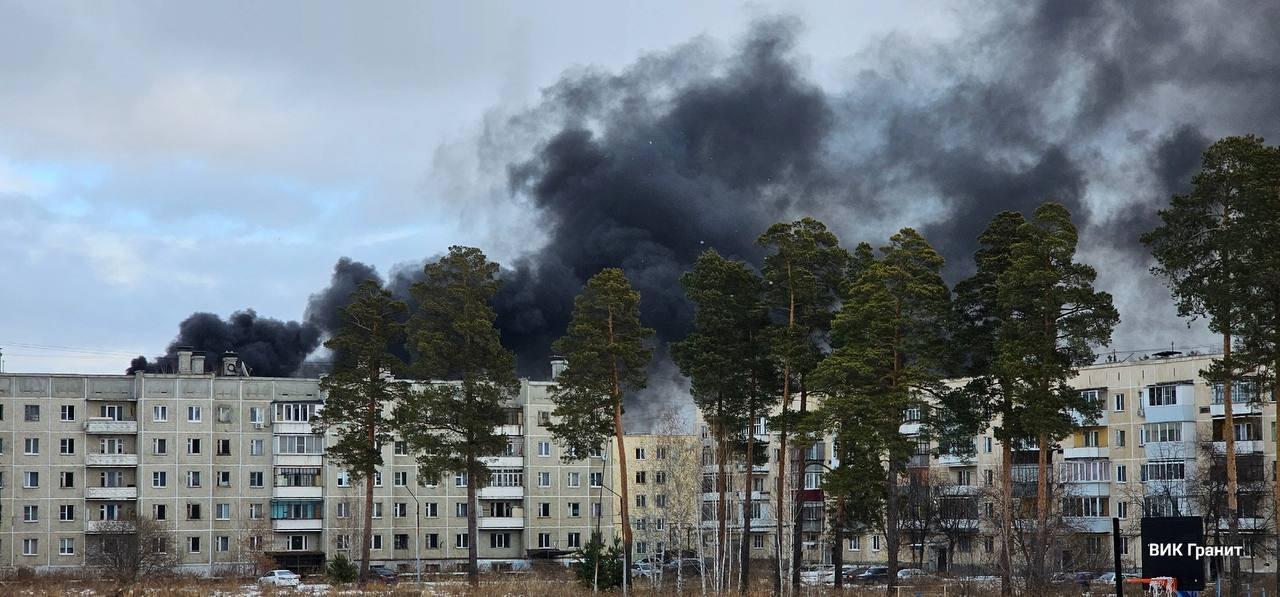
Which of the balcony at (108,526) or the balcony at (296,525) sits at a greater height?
the balcony at (108,526)

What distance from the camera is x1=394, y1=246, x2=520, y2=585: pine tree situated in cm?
7144

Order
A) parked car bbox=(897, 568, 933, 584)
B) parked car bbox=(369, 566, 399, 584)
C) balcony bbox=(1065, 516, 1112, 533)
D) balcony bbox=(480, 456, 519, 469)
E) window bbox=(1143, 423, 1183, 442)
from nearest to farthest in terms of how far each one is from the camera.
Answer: parked car bbox=(897, 568, 933, 584)
window bbox=(1143, 423, 1183, 442)
balcony bbox=(1065, 516, 1112, 533)
parked car bbox=(369, 566, 399, 584)
balcony bbox=(480, 456, 519, 469)

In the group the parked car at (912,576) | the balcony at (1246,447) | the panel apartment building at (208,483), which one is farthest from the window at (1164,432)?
the panel apartment building at (208,483)

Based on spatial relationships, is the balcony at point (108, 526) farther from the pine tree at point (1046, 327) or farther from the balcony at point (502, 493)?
the pine tree at point (1046, 327)

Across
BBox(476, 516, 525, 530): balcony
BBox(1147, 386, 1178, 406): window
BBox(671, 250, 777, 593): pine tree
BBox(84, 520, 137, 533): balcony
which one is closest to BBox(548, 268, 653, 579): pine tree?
BBox(671, 250, 777, 593): pine tree

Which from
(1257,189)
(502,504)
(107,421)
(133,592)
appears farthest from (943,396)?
(107,421)

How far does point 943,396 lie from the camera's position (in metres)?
61.8

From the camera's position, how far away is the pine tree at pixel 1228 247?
51.8 meters

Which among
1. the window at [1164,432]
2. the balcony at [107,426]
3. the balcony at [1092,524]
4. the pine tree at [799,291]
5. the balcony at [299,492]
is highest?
the pine tree at [799,291]

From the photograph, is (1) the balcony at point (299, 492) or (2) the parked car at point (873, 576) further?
(1) the balcony at point (299, 492)

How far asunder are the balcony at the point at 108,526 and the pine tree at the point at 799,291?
41932 mm

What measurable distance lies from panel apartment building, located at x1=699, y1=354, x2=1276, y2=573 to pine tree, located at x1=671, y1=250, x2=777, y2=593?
15.6 meters

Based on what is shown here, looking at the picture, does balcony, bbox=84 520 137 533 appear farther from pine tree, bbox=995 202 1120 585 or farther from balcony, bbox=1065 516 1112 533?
balcony, bbox=1065 516 1112 533

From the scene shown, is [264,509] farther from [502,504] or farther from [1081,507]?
[1081,507]
